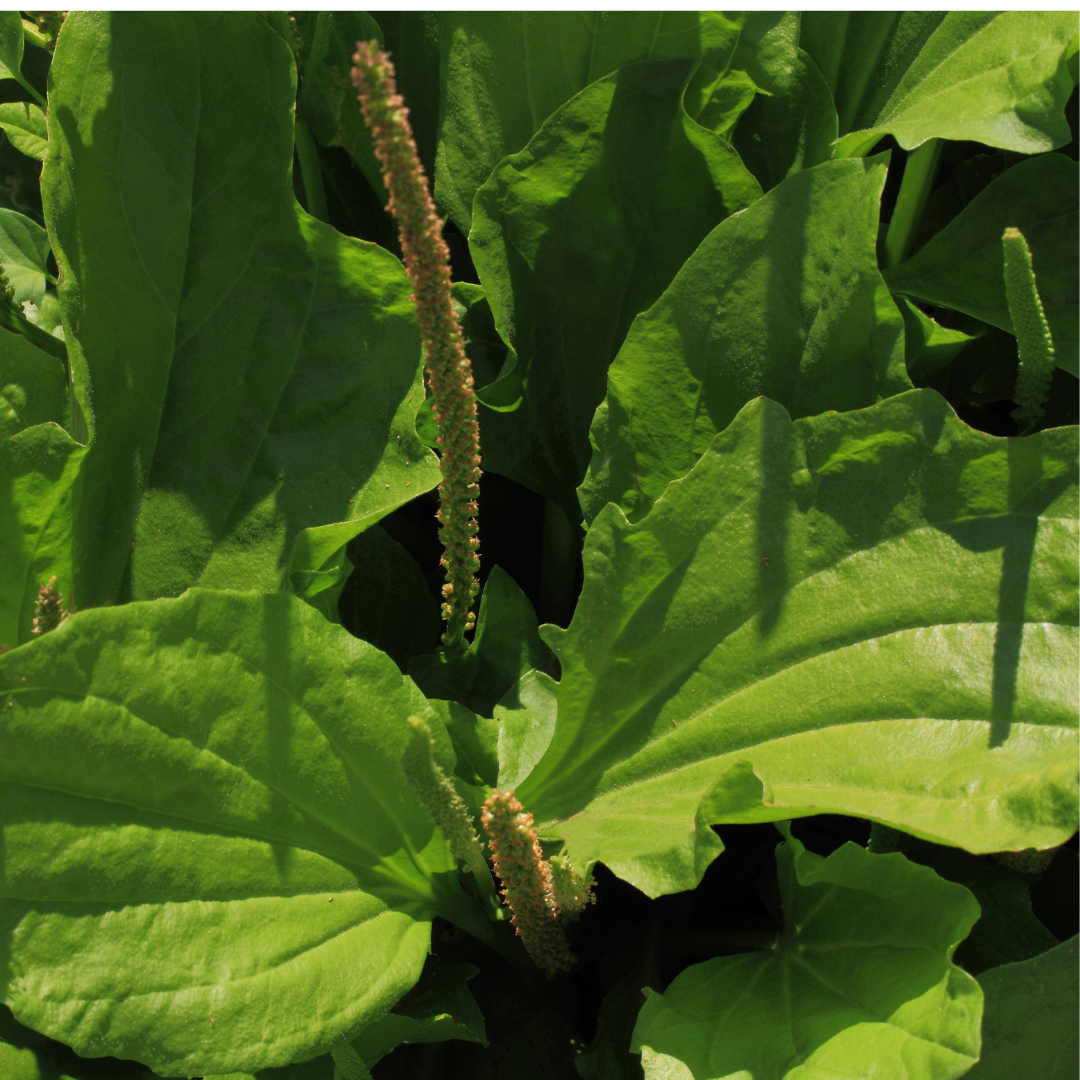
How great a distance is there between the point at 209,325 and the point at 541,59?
1.00 ft

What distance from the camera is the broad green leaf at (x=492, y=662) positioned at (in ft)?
2.18

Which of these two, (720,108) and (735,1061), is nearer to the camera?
(735,1061)

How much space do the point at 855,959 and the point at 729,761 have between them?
13 centimetres

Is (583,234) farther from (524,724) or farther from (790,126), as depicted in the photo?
(524,724)

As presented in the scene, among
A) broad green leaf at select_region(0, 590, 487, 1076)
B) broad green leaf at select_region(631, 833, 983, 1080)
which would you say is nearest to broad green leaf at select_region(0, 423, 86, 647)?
broad green leaf at select_region(0, 590, 487, 1076)

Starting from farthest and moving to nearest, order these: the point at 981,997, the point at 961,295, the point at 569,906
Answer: the point at 961,295 → the point at 569,906 → the point at 981,997

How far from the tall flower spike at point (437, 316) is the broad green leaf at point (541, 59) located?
0.20m

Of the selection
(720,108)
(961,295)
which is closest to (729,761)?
(961,295)

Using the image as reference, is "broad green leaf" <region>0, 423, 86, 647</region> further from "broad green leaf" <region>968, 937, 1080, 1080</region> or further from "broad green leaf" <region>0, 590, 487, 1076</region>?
"broad green leaf" <region>968, 937, 1080, 1080</region>

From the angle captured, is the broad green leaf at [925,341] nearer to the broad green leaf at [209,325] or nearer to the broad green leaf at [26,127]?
the broad green leaf at [209,325]

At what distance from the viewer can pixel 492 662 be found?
67 cm

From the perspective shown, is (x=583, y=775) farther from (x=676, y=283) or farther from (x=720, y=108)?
(x=720, y=108)

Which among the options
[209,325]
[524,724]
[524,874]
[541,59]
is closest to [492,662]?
[524,724]

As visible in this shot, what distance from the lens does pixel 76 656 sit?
1.64 ft
